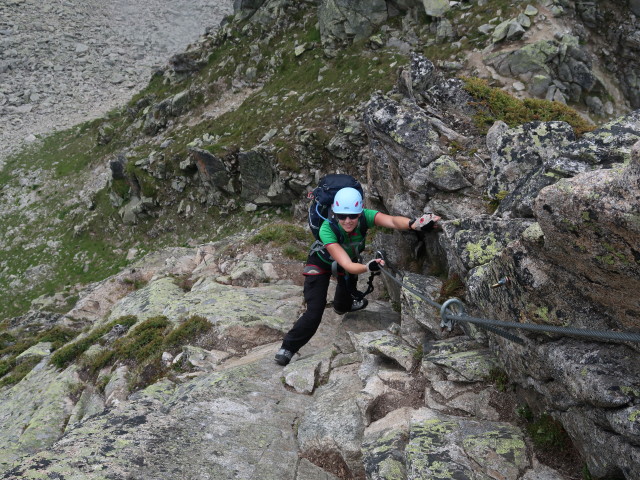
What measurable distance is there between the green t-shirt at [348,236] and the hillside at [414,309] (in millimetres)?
1269

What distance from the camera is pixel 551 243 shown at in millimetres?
5148

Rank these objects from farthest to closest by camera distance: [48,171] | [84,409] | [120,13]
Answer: [120,13], [48,171], [84,409]

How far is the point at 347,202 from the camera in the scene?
28.9 ft

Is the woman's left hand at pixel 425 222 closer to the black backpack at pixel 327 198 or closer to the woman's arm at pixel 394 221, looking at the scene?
the woman's arm at pixel 394 221

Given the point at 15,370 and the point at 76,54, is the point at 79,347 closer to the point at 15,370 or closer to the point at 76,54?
the point at 15,370

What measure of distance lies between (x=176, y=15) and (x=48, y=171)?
35.2 m

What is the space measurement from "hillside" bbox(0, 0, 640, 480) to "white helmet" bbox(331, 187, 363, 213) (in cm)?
180

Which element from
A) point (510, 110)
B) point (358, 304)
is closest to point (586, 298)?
point (358, 304)

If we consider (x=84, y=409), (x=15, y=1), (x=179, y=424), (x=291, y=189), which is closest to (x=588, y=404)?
(x=179, y=424)

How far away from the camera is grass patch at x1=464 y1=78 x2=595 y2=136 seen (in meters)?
12.7

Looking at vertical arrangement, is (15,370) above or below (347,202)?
below

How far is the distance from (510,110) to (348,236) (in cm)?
702

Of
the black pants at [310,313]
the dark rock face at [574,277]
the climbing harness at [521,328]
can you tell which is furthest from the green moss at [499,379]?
the black pants at [310,313]

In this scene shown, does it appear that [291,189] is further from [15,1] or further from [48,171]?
[15,1]
